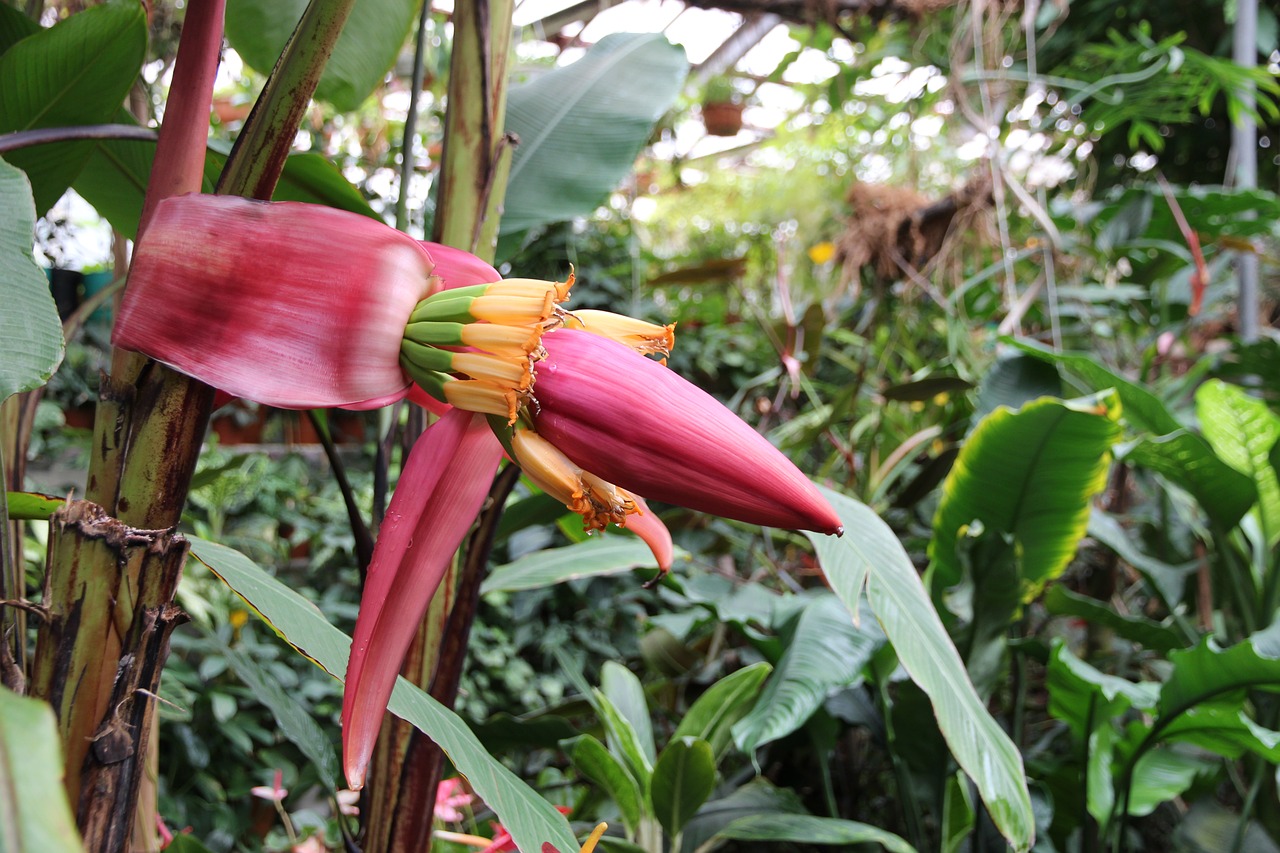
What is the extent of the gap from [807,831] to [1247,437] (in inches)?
27.4

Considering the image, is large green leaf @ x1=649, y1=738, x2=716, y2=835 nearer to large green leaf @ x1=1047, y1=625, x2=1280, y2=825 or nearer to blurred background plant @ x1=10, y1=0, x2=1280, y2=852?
blurred background plant @ x1=10, y1=0, x2=1280, y2=852

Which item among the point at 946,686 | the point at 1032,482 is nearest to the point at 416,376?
the point at 946,686

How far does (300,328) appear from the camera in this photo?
0.19m

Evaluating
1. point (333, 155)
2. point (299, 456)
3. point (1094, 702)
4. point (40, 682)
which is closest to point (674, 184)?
point (333, 155)

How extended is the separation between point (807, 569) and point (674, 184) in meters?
1.99

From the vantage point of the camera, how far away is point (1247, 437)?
886 millimetres

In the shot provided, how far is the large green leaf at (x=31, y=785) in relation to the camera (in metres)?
0.10

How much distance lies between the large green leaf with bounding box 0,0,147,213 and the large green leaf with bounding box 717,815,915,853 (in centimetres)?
64

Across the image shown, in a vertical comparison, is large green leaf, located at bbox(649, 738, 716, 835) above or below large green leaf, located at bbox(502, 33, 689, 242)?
below

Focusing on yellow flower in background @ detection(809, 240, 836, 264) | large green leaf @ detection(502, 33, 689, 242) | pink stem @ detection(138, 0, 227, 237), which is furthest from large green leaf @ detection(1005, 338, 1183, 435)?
yellow flower in background @ detection(809, 240, 836, 264)

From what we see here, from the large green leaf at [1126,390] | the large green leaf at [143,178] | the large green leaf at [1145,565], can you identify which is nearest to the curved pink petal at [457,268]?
the large green leaf at [143,178]

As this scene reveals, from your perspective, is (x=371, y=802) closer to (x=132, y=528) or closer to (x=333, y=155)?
(x=132, y=528)

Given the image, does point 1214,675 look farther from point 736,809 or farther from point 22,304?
point 22,304

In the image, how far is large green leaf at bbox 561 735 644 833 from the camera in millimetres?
585
